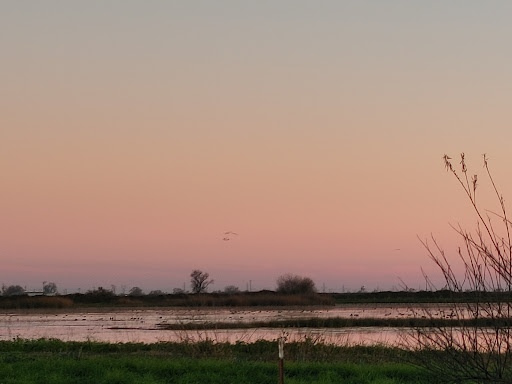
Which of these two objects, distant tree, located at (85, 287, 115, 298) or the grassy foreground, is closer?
the grassy foreground

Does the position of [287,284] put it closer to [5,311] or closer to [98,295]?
[98,295]

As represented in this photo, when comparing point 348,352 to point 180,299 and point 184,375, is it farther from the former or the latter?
point 180,299

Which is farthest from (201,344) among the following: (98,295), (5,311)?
(98,295)

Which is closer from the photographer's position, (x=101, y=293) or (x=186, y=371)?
(x=186, y=371)

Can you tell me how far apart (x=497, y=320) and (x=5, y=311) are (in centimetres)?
8110

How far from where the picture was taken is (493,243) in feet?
33.4

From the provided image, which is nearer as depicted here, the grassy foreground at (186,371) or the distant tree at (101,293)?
the grassy foreground at (186,371)

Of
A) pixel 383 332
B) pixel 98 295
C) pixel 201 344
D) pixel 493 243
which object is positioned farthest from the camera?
pixel 98 295

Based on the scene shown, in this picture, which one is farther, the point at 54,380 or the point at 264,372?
the point at 264,372

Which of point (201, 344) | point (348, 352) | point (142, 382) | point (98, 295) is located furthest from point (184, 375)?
point (98, 295)

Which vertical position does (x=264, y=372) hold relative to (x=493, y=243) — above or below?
below

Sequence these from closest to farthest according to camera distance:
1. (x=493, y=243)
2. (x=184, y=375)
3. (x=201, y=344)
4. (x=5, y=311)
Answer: (x=493, y=243) < (x=184, y=375) < (x=201, y=344) < (x=5, y=311)

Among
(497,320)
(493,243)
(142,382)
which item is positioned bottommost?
(142,382)

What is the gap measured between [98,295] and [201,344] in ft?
271
